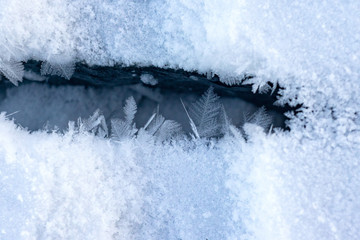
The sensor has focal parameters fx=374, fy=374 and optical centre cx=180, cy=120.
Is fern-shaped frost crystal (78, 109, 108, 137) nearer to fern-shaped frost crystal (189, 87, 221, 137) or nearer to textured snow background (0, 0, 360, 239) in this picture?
textured snow background (0, 0, 360, 239)

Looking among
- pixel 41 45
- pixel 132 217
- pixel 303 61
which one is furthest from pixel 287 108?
pixel 41 45

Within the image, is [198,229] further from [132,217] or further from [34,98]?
[34,98]

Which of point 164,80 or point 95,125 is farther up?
point 164,80

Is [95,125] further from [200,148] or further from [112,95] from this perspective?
[200,148]

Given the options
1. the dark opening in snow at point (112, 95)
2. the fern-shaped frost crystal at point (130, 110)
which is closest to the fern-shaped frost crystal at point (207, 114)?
the dark opening in snow at point (112, 95)

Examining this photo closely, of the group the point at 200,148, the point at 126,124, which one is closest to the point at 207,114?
the point at 200,148

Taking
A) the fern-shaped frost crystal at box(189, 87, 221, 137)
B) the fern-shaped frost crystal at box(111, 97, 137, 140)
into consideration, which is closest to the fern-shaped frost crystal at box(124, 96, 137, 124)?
the fern-shaped frost crystal at box(111, 97, 137, 140)
